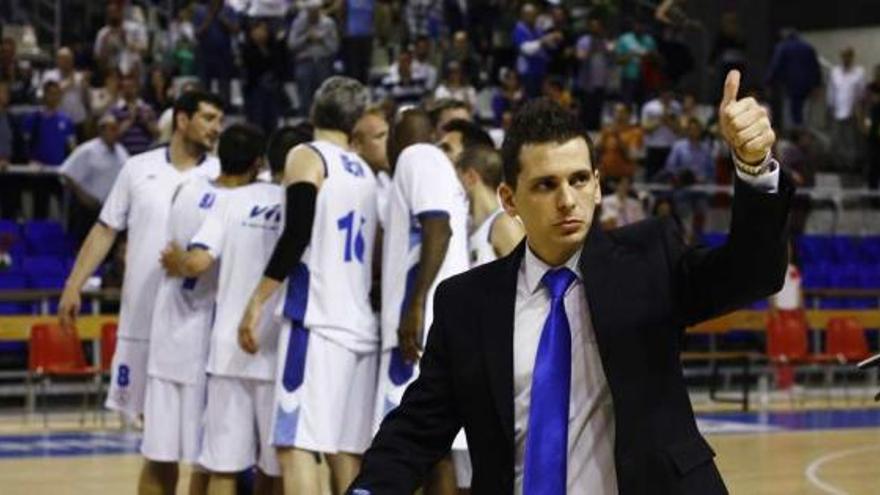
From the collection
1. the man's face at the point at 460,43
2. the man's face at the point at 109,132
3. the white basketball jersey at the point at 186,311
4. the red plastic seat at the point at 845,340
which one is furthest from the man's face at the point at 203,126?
the man's face at the point at 460,43

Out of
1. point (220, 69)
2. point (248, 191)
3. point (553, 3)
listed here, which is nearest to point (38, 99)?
point (220, 69)

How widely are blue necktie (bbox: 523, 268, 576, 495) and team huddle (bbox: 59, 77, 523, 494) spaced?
3.99 meters

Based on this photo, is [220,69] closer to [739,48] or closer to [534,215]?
[739,48]

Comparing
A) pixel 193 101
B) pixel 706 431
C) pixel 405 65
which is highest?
pixel 193 101

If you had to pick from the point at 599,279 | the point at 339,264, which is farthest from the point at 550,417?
the point at 339,264

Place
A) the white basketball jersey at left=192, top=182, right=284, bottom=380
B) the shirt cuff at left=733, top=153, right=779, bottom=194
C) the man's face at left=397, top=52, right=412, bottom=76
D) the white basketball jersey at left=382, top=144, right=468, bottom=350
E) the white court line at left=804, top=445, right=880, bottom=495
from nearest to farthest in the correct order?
the shirt cuff at left=733, top=153, right=779, bottom=194 < the white basketball jersey at left=382, top=144, right=468, bottom=350 < the white basketball jersey at left=192, top=182, right=284, bottom=380 < the white court line at left=804, top=445, right=880, bottom=495 < the man's face at left=397, top=52, right=412, bottom=76

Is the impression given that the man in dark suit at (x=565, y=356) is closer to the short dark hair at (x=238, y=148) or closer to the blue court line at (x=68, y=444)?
the short dark hair at (x=238, y=148)

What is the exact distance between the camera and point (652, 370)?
432 centimetres

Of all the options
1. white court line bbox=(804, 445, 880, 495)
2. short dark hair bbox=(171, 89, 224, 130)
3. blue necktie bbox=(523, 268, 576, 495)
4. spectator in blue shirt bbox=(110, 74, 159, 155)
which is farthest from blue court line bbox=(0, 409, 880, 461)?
blue necktie bbox=(523, 268, 576, 495)

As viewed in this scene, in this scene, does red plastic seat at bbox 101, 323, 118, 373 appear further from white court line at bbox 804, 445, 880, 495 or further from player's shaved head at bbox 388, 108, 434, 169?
player's shaved head at bbox 388, 108, 434, 169

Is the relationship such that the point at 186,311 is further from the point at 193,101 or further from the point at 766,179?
the point at 766,179

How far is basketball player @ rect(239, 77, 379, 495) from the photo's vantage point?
8.66 m

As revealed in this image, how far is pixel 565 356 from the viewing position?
172 inches

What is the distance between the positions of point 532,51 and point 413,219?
18.1 meters
